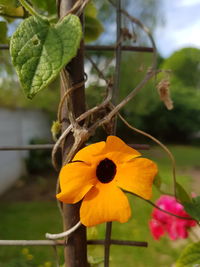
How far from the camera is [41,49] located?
0.26m

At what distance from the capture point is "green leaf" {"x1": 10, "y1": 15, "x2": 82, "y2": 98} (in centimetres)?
25

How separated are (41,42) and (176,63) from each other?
33.3 feet

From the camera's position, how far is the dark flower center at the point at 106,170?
0.96 ft

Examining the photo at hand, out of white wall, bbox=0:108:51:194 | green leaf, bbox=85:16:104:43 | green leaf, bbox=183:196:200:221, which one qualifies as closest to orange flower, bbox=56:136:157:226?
green leaf, bbox=183:196:200:221

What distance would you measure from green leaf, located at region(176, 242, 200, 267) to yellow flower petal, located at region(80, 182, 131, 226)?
18 centimetres

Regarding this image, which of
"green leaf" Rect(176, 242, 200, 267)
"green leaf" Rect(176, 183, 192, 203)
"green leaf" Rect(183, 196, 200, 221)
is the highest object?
"green leaf" Rect(176, 183, 192, 203)

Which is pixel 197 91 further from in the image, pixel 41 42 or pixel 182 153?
pixel 41 42

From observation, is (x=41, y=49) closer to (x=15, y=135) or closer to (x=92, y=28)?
(x=92, y=28)

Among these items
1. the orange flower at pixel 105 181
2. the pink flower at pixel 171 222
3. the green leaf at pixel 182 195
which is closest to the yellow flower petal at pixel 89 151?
the orange flower at pixel 105 181

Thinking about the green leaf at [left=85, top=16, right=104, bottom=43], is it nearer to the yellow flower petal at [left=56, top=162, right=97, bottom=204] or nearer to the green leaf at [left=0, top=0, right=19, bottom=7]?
the green leaf at [left=0, top=0, right=19, bottom=7]

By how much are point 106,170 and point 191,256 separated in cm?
19

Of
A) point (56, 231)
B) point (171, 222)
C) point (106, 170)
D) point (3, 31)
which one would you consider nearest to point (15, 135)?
point (56, 231)

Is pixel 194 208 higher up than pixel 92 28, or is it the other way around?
pixel 92 28

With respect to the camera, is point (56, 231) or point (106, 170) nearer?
point (106, 170)
